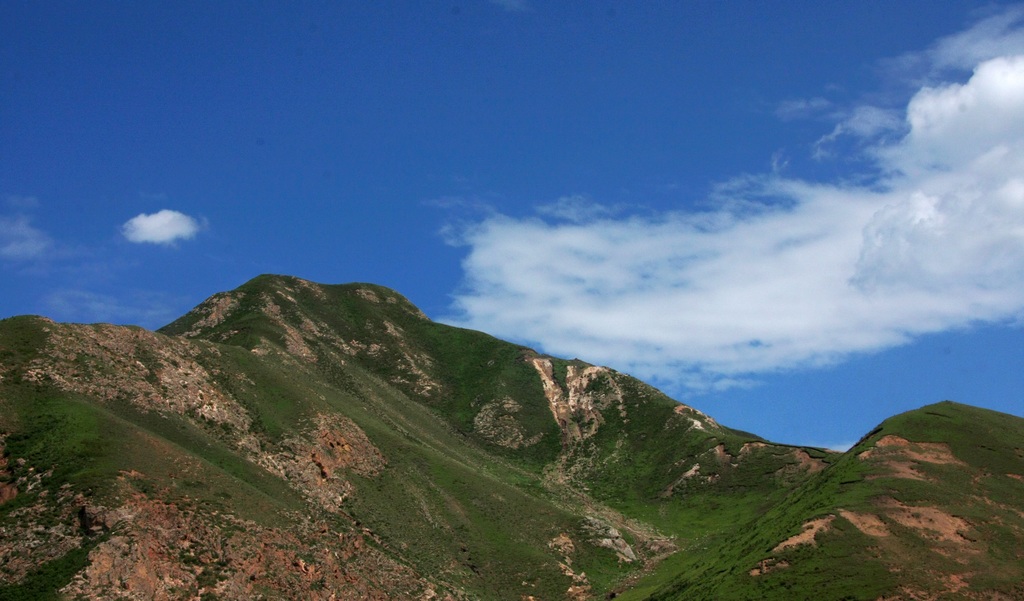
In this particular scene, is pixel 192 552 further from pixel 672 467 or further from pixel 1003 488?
pixel 672 467

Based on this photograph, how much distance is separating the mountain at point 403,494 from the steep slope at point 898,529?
8.8 inches

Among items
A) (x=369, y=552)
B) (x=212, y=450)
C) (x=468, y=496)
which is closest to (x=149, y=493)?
(x=212, y=450)

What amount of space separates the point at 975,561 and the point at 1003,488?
15.0 meters

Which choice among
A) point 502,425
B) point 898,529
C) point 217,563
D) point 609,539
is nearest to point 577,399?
point 502,425

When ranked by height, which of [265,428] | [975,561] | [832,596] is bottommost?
[832,596]

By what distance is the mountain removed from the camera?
201 feet

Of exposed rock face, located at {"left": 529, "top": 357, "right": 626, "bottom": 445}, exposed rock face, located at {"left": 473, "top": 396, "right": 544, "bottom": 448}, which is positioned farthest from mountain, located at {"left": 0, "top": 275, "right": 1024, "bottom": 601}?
exposed rock face, located at {"left": 529, "top": 357, "right": 626, "bottom": 445}

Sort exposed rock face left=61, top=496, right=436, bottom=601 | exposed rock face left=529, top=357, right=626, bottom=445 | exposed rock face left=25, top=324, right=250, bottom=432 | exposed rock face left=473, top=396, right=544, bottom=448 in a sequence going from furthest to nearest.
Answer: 1. exposed rock face left=529, top=357, right=626, bottom=445
2. exposed rock face left=473, top=396, right=544, bottom=448
3. exposed rock face left=25, top=324, right=250, bottom=432
4. exposed rock face left=61, top=496, right=436, bottom=601

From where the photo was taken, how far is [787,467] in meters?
129

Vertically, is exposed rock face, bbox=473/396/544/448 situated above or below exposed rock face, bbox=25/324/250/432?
above

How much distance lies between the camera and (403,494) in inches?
3979

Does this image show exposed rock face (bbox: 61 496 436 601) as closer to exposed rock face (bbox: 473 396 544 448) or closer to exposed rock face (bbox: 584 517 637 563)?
exposed rock face (bbox: 584 517 637 563)

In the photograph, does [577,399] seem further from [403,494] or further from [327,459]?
[327,459]

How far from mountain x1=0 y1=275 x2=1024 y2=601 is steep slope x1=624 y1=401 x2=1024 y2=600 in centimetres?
22
